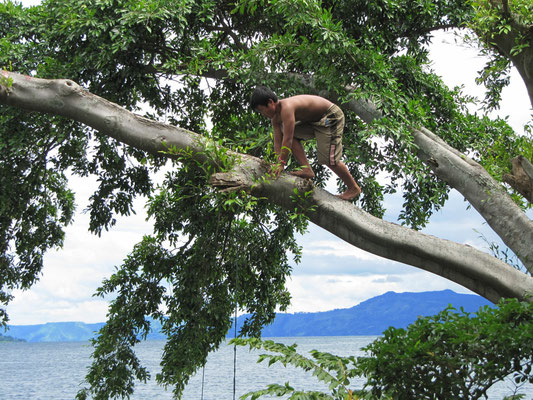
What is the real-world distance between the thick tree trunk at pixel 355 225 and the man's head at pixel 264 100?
512 millimetres

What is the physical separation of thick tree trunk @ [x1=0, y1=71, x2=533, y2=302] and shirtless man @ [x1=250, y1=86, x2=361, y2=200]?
0.86ft

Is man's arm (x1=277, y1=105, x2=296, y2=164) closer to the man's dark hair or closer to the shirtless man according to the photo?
the shirtless man

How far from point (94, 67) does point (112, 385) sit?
5.02 m

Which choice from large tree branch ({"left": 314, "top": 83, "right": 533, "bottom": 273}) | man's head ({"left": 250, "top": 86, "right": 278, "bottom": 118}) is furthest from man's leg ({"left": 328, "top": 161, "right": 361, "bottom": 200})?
large tree branch ({"left": 314, "top": 83, "right": 533, "bottom": 273})

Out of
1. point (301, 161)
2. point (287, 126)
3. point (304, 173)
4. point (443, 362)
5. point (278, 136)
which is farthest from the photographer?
point (301, 161)

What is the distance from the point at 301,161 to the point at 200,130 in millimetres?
2457

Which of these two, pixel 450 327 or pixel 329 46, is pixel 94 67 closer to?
pixel 329 46

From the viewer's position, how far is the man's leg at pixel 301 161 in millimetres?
5949

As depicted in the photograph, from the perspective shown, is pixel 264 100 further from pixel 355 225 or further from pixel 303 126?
pixel 355 225

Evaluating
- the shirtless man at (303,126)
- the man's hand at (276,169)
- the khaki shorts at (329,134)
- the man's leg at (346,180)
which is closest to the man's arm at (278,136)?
the shirtless man at (303,126)

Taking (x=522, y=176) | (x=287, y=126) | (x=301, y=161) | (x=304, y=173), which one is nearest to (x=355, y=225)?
(x=304, y=173)

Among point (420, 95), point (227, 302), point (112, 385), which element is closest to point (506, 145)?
point (420, 95)

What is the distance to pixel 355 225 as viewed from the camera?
18.7 feet

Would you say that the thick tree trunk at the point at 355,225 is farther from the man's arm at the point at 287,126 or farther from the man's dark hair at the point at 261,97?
the man's dark hair at the point at 261,97
